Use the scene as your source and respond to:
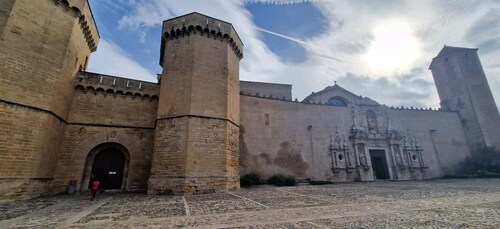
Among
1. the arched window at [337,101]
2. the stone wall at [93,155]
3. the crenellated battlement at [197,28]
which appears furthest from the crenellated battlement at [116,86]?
the arched window at [337,101]

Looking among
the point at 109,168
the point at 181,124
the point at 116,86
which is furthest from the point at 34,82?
the point at 181,124

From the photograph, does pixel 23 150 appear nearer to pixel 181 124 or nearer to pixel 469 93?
pixel 181 124

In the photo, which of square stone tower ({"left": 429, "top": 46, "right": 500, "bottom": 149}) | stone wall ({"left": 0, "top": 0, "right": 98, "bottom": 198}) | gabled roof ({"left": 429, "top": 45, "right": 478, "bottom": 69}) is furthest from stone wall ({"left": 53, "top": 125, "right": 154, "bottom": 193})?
gabled roof ({"left": 429, "top": 45, "right": 478, "bottom": 69})

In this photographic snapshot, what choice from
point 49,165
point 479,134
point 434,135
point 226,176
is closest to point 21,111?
point 49,165

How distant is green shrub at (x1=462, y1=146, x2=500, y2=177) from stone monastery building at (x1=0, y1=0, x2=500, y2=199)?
0.63 metres

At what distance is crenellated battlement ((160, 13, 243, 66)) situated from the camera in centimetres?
1342

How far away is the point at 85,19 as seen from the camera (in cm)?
1259

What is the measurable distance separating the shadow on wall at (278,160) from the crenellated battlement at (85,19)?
444 inches

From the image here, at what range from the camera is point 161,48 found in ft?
49.2

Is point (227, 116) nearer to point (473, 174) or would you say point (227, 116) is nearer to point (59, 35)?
point (59, 35)

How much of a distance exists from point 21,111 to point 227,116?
8.94 m

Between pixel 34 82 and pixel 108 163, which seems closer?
pixel 34 82

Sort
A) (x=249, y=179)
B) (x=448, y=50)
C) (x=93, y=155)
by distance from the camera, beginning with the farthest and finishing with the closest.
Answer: (x=448, y=50)
(x=249, y=179)
(x=93, y=155)

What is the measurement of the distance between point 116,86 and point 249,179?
10010 millimetres
